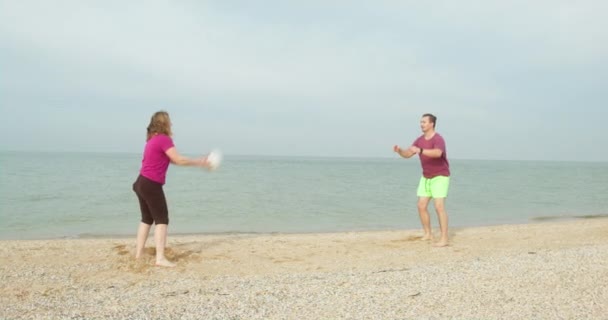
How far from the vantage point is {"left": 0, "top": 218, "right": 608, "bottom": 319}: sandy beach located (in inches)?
152

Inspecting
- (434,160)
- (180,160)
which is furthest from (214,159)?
(434,160)

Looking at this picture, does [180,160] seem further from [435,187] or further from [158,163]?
[435,187]

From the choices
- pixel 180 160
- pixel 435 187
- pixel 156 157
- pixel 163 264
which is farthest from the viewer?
pixel 435 187

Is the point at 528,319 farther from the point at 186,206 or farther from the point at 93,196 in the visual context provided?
the point at 93,196

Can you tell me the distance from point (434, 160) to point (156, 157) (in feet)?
13.2

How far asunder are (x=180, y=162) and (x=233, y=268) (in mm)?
1576

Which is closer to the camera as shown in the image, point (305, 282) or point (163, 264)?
point (305, 282)

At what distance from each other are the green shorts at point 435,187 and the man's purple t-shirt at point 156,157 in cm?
391

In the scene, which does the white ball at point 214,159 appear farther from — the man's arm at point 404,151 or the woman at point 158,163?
the man's arm at point 404,151

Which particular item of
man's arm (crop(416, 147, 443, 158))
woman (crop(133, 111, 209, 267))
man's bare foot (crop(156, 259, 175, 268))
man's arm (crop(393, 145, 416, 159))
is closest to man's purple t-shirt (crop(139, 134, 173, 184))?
woman (crop(133, 111, 209, 267))

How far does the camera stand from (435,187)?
723cm

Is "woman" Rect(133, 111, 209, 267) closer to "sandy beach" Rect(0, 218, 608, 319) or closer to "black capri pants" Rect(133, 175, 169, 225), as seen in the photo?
"black capri pants" Rect(133, 175, 169, 225)

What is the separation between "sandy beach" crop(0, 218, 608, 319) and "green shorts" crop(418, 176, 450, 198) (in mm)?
824

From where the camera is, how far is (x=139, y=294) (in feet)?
14.7
